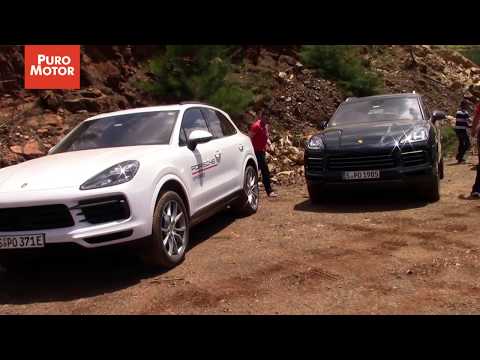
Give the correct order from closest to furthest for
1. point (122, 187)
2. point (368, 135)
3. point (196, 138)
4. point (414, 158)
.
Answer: point (122, 187) < point (196, 138) < point (414, 158) < point (368, 135)

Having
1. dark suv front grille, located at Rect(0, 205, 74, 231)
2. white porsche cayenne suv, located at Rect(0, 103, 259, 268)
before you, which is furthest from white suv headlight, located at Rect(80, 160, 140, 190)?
dark suv front grille, located at Rect(0, 205, 74, 231)

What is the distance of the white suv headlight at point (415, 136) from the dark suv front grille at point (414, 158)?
0.61ft

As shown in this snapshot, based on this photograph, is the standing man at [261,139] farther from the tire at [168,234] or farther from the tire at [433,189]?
the tire at [168,234]

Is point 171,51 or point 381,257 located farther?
point 171,51

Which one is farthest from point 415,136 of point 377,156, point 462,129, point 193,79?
point 193,79

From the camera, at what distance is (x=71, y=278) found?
487 cm

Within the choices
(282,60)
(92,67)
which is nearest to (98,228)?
(92,67)

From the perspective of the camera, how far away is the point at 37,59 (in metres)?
13.2

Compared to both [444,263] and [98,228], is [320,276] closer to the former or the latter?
[444,263]

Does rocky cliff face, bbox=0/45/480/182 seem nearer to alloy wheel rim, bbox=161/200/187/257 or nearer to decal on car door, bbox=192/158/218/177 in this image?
decal on car door, bbox=192/158/218/177

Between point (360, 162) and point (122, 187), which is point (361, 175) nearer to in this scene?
point (360, 162)

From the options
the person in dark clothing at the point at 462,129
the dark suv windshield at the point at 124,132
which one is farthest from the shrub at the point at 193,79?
the dark suv windshield at the point at 124,132

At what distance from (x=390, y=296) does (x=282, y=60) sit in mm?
17114

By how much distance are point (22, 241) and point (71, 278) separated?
2.84ft
